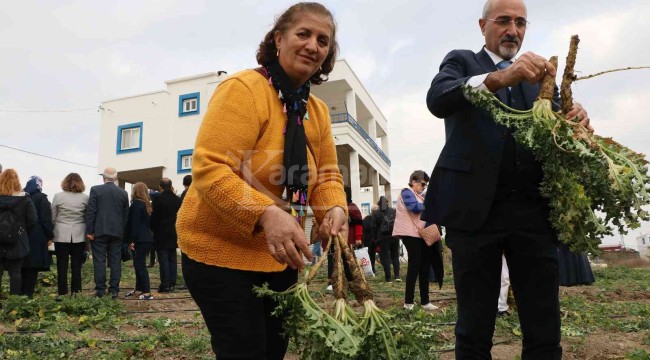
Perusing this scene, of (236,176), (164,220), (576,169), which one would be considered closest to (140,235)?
(164,220)

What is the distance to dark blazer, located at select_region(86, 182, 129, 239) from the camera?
7407 millimetres

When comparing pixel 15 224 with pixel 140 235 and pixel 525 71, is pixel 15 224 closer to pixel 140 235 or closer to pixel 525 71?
pixel 140 235

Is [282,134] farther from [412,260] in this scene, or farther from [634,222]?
[412,260]

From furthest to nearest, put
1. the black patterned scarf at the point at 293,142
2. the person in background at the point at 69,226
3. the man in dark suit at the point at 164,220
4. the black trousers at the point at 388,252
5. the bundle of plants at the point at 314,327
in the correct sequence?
the black trousers at the point at 388,252 → the man in dark suit at the point at 164,220 → the person in background at the point at 69,226 → the black patterned scarf at the point at 293,142 → the bundle of plants at the point at 314,327

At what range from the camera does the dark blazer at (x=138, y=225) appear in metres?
8.28

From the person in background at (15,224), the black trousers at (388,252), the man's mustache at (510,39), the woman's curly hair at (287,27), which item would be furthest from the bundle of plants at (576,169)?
the black trousers at (388,252)

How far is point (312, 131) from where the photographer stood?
89.1 inches

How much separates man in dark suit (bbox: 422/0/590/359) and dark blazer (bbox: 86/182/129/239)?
6.20m

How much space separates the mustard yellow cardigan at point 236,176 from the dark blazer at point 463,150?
0.83 meters

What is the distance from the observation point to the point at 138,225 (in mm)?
8344

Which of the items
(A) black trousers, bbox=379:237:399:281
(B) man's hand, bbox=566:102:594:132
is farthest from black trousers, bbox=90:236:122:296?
(B) man's hand, bbox=566:102:594:132

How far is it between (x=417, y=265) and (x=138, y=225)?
4.63 meters

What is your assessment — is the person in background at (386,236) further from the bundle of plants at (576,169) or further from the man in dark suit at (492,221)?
the bundle of plants at (576,169)

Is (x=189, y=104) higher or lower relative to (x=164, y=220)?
higher
